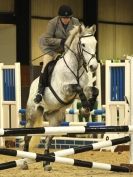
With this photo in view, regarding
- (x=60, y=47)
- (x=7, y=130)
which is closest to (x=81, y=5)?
(x=60, y=47)

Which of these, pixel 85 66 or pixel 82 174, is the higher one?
pixel 85 66

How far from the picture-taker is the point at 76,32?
7.36 m

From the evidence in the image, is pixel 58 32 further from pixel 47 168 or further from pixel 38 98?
pixel 47 168

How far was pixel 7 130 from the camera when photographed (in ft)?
17.8

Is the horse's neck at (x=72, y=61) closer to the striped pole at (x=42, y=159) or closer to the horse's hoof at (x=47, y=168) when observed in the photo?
the horse's hoof at (x=47, y=168)

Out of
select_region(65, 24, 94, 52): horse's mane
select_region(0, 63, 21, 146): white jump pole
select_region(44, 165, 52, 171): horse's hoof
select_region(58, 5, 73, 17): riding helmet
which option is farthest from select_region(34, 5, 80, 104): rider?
select_region(0, 63, 21, 146): white jump pole

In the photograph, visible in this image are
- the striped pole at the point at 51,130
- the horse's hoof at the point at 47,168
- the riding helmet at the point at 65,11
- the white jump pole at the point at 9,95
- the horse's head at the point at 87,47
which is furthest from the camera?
the white jump pole at the point at 9,95

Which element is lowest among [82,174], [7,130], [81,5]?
[82,174]

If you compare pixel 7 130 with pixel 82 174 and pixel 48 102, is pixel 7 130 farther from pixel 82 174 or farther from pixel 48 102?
pixel 48 102

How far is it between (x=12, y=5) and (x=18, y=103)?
38.2 ft

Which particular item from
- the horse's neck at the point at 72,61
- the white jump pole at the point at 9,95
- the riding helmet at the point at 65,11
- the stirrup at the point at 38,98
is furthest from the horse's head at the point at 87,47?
the white jump pole at the point at 9,95

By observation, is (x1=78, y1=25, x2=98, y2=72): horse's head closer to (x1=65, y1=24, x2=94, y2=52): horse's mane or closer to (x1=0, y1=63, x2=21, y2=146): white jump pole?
(x1=65, y1=24, x2=94, y2=52): horse's mane

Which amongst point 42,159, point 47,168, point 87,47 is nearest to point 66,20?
point 87,47

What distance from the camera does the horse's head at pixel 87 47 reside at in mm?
6885
